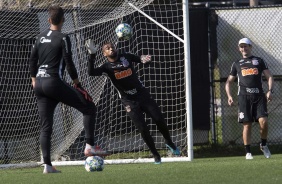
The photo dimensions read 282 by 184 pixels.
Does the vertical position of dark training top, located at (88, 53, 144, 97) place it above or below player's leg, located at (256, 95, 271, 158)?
above

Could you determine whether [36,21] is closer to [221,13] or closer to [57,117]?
[57,117]

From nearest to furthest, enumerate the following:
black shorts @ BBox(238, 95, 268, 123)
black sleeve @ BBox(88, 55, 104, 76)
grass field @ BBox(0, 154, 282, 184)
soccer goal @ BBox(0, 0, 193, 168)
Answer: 1. grass field @ BBox(0, 154, 282, 184)
2. black sleeve @ BBox(88, 55, 104, 76)
3. black shorts @ BBox(238, 95, 268, 123)
4. soccer goal @ BBox(0, 0, 193, 168)

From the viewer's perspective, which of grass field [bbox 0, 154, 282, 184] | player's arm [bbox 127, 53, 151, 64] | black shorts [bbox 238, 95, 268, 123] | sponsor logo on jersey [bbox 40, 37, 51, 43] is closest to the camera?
grass field [bbox 0, 154, 282, 184]

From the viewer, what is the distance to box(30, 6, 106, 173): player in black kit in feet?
33.3

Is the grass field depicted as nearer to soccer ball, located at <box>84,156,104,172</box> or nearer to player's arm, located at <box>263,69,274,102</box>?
soccer ball, located at <box>84,156,104,172</box>

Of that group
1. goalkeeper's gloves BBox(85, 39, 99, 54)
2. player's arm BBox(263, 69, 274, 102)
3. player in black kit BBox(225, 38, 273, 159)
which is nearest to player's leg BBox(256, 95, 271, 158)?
player in black kit BBox(225, 38, 273, 159)

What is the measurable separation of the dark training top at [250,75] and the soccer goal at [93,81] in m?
1.09

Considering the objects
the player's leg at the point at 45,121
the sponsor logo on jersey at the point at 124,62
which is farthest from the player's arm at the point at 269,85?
the player's leg at the point at 45,121

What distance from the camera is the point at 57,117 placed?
14.7 m

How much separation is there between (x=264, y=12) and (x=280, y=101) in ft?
5.72

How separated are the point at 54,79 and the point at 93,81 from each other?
4.33 metres

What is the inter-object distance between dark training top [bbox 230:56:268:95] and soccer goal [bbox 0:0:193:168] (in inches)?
42.7

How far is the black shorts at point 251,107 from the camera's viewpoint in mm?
13561

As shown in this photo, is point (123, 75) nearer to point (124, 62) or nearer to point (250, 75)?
point (124, 62)
